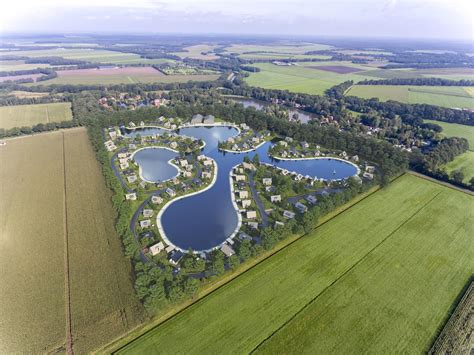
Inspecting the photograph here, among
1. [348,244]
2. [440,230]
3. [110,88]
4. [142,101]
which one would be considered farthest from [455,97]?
[110,88]

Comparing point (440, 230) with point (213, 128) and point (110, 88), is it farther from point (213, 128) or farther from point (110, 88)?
point (110, 88)

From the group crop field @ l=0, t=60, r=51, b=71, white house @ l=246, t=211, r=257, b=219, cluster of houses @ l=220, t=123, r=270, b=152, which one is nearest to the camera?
white house @ l=246, t=211, r=257, b=219

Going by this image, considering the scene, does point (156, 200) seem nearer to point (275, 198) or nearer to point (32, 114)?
point (275, 198)

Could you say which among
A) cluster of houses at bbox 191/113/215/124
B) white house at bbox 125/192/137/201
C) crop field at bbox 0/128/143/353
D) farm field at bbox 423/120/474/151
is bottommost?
crop field at bbox 0/128/143/353

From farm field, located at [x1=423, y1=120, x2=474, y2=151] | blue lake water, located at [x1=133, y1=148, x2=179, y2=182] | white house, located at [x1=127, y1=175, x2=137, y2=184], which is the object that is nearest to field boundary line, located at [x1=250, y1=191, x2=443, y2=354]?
blue lake water, located at [x1=133, y1=148, x2=179, y2=182]

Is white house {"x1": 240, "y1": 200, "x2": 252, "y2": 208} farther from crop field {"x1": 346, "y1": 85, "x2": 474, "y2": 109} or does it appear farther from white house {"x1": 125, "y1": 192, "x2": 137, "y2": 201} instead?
crop field {"x1": 346, "y1": 85, "x2": 474, "y2": 109}

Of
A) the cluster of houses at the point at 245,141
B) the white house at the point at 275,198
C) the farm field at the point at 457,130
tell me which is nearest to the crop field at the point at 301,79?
the farm field at the point at 457,130

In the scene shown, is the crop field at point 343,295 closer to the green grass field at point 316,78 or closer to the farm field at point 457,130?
the farm field at point 457,130
